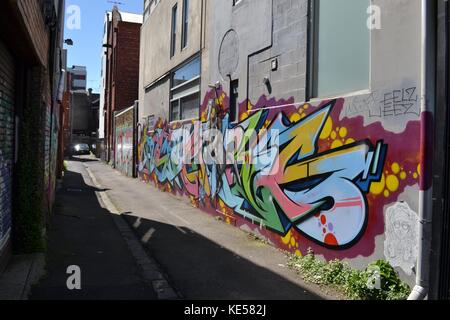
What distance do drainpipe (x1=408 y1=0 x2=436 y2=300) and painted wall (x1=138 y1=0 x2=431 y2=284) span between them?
0.07m

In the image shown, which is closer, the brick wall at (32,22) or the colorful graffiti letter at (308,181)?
the brick wall at (32,22)

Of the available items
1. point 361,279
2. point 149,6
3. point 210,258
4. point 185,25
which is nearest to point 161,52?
point 185,25

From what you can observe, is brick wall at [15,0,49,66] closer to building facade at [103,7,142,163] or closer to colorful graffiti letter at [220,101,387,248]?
colorful graffiti letter at [220,101,387,248]

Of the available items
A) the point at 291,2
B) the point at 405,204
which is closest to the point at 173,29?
the point at 291,2

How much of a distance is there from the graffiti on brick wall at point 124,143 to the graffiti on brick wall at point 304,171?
11.2 metres

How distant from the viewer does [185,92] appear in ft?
44.5

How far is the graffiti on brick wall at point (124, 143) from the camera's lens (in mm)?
22083

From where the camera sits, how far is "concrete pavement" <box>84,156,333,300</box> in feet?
17.5

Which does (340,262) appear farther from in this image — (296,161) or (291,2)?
(291,2)

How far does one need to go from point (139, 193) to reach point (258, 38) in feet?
27.6

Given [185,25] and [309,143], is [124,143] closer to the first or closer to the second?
[185,25]

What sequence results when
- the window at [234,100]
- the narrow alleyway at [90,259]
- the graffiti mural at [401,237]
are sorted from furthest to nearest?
the window at [234,100]
the narrow alleyway at [90,259]
the graffiti mural at [401,237]

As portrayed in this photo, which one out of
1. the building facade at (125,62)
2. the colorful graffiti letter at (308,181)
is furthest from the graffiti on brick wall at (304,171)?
the building facade at (125,62)

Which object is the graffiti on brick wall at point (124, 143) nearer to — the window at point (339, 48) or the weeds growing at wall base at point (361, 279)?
the window at point (339, 48)
